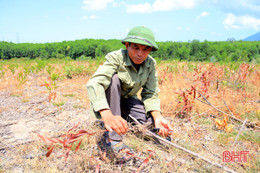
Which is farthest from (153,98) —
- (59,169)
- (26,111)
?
(26,111)

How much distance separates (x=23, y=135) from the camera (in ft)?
6.47

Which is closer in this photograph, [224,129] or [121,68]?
[121,68]

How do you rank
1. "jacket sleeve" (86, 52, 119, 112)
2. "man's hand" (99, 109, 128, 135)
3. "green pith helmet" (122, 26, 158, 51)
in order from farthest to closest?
"green pith helmet" (122, 26, 158, 51) < "jacket sleeve" (86, 52, 119, 112) < "man's hand" (99, 109, 128, 135)

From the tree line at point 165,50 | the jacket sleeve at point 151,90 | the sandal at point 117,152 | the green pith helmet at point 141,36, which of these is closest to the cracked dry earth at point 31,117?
the sandal at point 117,152

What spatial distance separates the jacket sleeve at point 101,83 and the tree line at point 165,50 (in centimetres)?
702

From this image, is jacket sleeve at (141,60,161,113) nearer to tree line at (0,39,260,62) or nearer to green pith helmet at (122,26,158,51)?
green pith helmet at (122,26,158,51)

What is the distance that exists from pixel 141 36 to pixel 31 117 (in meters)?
1.80

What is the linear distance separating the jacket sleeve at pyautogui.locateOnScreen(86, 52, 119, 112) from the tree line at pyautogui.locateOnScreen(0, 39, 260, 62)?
7015 millimetres

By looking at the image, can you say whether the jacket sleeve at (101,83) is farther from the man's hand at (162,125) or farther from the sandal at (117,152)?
the man's hand at (162,125)

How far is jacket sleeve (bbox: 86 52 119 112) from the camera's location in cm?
137

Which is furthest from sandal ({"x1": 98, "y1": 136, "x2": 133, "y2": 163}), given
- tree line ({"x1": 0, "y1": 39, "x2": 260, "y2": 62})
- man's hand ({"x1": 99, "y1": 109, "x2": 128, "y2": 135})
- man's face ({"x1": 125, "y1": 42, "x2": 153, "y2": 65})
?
tree line ({"x1": 0, "y1": 39, "x2": 260, "y2": 62})

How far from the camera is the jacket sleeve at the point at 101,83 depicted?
4.49 ft

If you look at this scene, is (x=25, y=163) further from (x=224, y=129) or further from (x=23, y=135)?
(x=224, y=129)

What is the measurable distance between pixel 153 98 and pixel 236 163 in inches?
36.2
